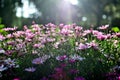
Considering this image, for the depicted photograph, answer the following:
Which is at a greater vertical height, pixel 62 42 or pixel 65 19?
pixel 65 19

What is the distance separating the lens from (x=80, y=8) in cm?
5750

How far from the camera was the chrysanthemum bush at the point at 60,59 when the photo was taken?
14.4ft

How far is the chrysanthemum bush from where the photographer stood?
4375 millimetres

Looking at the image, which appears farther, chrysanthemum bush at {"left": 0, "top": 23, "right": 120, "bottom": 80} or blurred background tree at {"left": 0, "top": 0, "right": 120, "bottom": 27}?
blurred background tree at {"left": 0, "top": 0, "right": 120, "bottom": 27}

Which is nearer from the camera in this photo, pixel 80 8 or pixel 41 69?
pixel 41 69

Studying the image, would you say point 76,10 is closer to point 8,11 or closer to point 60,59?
point 8,11

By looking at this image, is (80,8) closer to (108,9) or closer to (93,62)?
(108,9)

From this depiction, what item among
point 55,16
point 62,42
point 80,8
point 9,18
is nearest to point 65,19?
point 55,16

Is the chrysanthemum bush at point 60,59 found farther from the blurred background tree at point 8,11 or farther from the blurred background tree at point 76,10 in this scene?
the blurred background tree at point 76,10

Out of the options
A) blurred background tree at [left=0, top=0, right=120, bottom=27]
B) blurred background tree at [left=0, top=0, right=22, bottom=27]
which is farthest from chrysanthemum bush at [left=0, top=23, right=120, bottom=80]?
blurred background tree at [left=0, top=0, right=120, bottom=27]

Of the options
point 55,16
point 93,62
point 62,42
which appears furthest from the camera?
point 55,16

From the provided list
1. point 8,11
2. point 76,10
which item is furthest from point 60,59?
point 76,10

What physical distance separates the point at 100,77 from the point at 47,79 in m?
0.75

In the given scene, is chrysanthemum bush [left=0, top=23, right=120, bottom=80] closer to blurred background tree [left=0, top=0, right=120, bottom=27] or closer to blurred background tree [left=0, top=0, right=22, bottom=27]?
blurred background tree [left=0, top=0, right=22, bottom=27]
